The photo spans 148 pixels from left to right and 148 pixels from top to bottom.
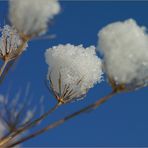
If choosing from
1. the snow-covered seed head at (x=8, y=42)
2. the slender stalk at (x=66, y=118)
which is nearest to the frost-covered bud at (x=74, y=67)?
the snow-covered seed head at (x=8, y=42)

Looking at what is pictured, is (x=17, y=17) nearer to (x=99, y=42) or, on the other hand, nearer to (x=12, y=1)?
(x=12, y=1)

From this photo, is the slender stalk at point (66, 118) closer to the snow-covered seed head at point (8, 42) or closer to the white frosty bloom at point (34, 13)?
the white frosty bloom at point (34, 13)

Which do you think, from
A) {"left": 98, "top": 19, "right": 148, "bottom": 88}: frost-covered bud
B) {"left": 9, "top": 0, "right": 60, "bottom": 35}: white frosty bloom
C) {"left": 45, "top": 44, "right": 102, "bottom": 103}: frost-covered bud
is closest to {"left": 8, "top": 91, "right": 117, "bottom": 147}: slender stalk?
{"left": 98, "top": 19, "right": 148, "bottom": 88}: frost-covered bud

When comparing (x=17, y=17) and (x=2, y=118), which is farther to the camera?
(x=2, y=118)

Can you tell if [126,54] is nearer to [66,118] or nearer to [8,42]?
[66,118]

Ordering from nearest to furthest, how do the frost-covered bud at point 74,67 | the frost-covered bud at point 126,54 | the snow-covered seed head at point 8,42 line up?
1. the frost-covered bud at point 126,54
2. the snow-covered seed head at point 8,42
3. the frost-covered bud at point 74,67

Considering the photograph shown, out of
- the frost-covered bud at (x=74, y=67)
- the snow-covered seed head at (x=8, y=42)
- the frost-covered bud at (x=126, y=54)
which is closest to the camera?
the frost-covered bud at (x=126, y=54)

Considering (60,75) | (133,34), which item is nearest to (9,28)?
(60,75)

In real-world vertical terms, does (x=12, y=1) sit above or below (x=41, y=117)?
above
